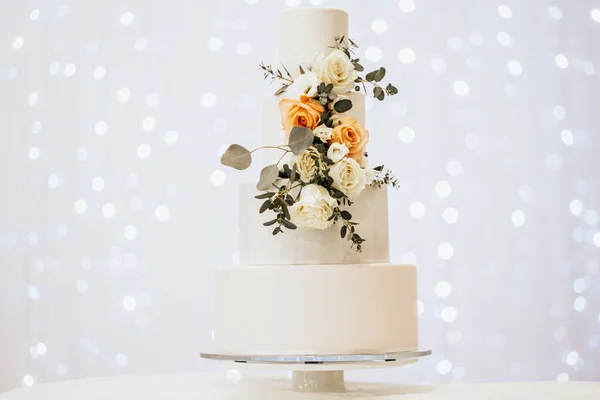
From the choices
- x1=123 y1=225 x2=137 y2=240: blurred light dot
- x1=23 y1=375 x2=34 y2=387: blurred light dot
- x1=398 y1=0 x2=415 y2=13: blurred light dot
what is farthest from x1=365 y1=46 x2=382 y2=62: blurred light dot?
x1=23 y1=375 x2=34 y2=387: blurred light dot

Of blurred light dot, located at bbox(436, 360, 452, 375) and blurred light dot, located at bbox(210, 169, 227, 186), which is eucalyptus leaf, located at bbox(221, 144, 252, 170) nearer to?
blurred light dot, located at bbox(210, 169, 227, 186)

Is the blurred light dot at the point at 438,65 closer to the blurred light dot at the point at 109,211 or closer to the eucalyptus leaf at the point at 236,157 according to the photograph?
the blurred light dot at the point at 109,211

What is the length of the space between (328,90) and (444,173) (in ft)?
4.28

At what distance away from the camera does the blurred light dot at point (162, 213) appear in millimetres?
3154

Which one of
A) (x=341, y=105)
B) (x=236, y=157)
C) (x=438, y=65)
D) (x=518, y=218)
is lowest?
(x=518, y=218)

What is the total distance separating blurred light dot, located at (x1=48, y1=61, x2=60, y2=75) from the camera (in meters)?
3.28

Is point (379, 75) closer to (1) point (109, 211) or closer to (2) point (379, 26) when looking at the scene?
(2) point (379, 26)

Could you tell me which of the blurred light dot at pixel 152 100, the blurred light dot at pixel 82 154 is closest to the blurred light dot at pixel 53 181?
the blurred light dot at pixel 82 154

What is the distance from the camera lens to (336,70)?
6.26 ft

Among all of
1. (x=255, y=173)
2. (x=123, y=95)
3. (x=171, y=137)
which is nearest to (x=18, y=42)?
(x=123, y=95)

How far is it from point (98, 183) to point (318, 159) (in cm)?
159

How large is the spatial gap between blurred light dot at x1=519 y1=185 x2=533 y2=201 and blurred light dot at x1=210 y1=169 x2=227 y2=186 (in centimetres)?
107

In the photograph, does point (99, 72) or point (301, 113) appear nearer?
point (301, 113)

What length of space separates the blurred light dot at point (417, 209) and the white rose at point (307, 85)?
1277 mm
